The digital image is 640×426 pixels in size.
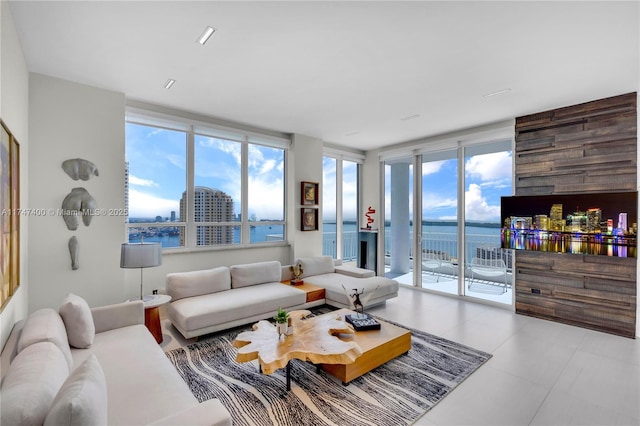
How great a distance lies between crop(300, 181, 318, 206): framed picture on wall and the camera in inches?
217

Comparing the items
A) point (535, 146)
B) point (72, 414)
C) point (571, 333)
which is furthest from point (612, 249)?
point (72, 414)

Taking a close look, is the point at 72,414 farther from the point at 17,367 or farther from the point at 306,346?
the point at 306,346

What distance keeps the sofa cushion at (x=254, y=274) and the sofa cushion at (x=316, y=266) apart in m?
0.52

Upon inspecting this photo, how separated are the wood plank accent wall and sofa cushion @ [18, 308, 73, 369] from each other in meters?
5.23

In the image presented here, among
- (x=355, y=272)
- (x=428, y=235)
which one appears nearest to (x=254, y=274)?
(x=355, y=272)

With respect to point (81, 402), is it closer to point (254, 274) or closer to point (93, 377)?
point (93, 377)

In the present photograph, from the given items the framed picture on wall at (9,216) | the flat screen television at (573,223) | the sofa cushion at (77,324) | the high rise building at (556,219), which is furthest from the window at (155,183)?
the high rise building at (556,219)

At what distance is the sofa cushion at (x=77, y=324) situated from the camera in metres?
2.20

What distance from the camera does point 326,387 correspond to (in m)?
2.48

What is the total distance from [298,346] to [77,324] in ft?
5.44

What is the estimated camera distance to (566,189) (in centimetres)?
401

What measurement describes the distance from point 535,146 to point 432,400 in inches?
150

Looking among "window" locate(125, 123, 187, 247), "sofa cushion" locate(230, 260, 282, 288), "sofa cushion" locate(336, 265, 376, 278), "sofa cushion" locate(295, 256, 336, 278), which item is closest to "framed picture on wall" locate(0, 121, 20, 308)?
"window" locate(125, 123, 187, 247)

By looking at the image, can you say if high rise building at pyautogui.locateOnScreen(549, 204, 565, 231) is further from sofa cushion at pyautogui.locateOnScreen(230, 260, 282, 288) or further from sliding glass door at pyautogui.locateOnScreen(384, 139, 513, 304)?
sofa cushion at pyautogui.locateOnScreen(230, 260, 282, 288)
